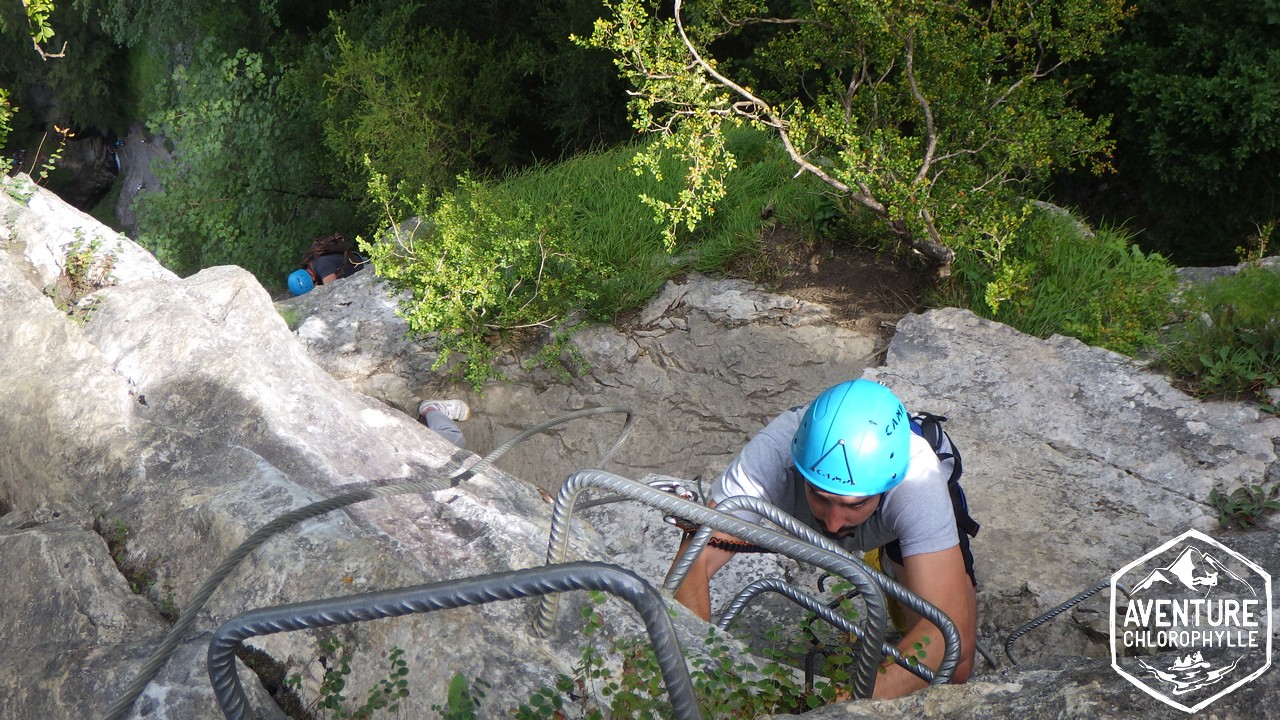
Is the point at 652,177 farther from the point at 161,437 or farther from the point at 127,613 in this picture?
the point at 127,613

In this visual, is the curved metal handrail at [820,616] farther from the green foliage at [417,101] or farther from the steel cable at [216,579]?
the green foliage at [417,101]

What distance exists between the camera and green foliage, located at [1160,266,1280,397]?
3885mm

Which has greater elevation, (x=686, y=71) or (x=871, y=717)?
(x=686, y=71)

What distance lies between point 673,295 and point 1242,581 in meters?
3.56

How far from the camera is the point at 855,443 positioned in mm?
2279

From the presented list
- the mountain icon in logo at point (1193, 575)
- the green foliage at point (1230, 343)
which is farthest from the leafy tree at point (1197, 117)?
the mountain icon in logo at point (1193, 575)

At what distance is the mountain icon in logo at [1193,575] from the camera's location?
2639 millimetres

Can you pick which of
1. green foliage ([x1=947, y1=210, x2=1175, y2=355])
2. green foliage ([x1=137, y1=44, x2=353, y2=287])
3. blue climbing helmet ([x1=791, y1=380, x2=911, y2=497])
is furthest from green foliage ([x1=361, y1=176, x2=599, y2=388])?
green foliage ([x1=137, y1=44, x2=353, y2=287])

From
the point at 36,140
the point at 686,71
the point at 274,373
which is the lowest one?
the point at 36,140

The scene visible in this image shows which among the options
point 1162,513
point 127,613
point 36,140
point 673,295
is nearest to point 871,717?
point 127,613

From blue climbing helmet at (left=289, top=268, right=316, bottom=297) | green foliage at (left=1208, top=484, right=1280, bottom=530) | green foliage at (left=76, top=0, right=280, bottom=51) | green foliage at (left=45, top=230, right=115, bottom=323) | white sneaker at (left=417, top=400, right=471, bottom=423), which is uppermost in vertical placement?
green foliage at (left=76, top=0, right=280, bottom=51)

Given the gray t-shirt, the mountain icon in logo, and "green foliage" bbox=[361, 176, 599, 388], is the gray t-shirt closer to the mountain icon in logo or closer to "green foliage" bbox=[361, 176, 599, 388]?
the mountain icon in logo

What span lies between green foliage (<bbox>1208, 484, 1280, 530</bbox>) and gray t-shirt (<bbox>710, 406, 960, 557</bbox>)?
5.31 ft

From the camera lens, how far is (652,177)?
20.4ft
